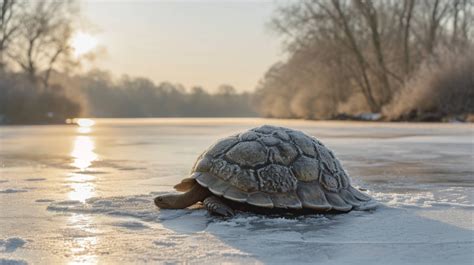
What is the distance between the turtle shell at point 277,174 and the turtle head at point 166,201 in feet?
0.78

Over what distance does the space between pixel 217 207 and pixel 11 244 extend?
139 cm

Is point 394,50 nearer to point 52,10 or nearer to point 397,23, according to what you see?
point 397,23

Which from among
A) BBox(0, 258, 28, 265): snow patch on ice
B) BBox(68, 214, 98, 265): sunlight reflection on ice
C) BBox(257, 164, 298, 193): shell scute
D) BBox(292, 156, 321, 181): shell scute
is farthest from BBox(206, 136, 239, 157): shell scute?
BBox(0, 258, 28, 265): snow patch on ice

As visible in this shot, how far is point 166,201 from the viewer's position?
13.7 ft

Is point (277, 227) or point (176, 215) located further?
point (176, 215)

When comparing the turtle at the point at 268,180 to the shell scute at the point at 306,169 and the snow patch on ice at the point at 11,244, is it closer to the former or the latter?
the shell scute at the point at 306,169

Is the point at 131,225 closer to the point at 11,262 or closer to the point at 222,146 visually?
the point at 11,262

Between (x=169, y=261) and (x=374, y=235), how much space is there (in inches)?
49.8

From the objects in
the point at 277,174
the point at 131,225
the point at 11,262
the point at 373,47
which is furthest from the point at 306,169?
the point at 373,47

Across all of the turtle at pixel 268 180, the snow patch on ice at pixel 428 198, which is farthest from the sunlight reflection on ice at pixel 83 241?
the snow patch on ice at pixel 428 198

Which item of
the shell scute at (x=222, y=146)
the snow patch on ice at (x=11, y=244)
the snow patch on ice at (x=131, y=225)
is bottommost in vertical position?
the snow patch on ice at (x=131, y=225)

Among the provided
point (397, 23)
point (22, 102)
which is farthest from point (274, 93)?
point (22, 102)

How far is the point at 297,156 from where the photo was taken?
14.1 ft

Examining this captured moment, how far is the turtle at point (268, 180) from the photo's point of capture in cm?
402
